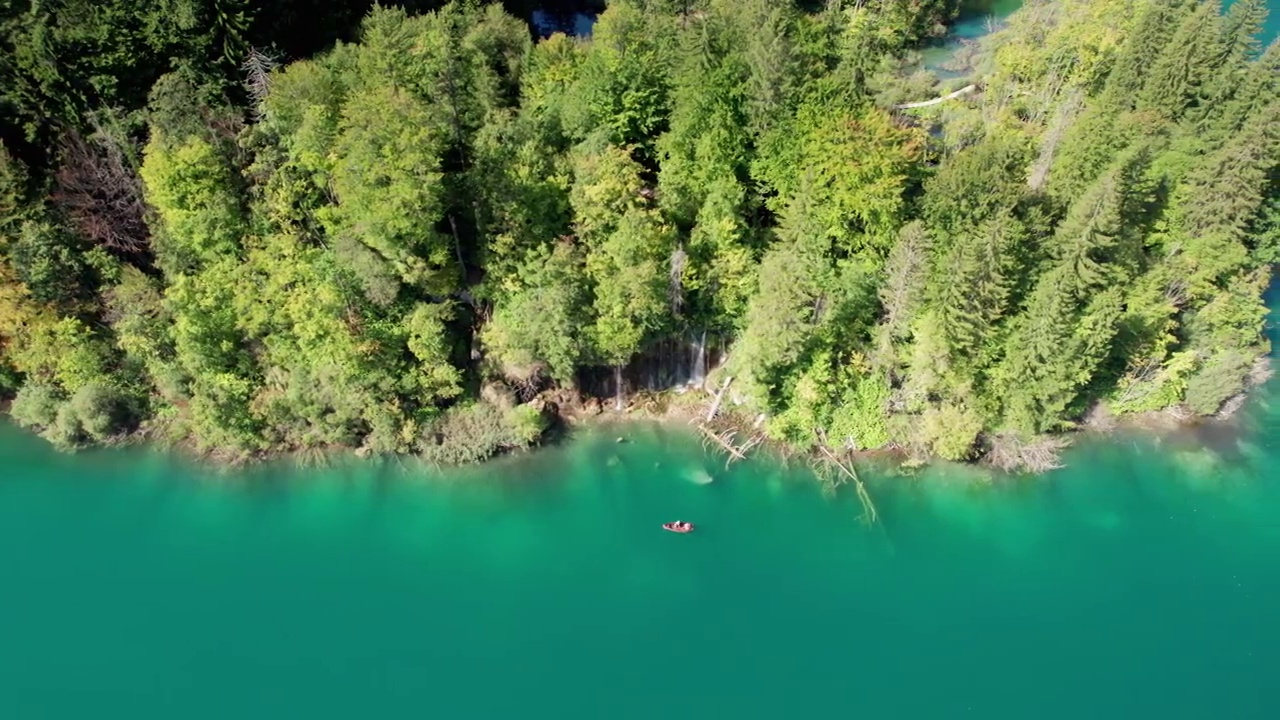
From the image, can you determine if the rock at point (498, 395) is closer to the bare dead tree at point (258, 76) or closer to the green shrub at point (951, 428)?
the bare dead tree at point (258, 76)

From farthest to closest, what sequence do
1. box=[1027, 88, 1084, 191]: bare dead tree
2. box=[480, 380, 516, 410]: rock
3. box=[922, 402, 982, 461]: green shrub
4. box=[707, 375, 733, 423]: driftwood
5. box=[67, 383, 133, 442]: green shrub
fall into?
box=[707, 375, 733, 423]: driftwood < box=[1027, 88, 1084, 191]: bare dead tree < box=[480, 380, 516, 410]: rock < box=[67, 383, 133, 442]: green shrub < box=[922, 402, 982, 461]: green shrub

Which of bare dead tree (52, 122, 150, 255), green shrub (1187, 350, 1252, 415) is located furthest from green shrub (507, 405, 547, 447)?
green shrub (1187, 350, 1252, 415)

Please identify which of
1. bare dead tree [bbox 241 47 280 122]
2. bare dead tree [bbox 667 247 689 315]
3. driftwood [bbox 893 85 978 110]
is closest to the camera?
bare dead tree [bbox 667 247 689 315]

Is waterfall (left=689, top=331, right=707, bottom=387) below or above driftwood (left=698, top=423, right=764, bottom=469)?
above

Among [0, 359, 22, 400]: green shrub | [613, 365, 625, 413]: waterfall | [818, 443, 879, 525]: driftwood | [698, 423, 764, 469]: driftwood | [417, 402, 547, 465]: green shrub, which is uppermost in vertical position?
[0, 359, 22, 400]: green shrub

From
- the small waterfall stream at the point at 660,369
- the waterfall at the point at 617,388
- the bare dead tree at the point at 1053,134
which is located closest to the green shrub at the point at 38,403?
the small waterfall stream at the point at 660,369

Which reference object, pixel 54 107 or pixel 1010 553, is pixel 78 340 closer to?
pixel 54 107

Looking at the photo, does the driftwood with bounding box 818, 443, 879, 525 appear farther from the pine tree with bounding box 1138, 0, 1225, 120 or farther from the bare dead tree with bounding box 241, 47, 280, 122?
the bare dead tree with bounding box 241, 47, 280, 122

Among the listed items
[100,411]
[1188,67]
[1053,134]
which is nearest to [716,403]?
[1053,134]
